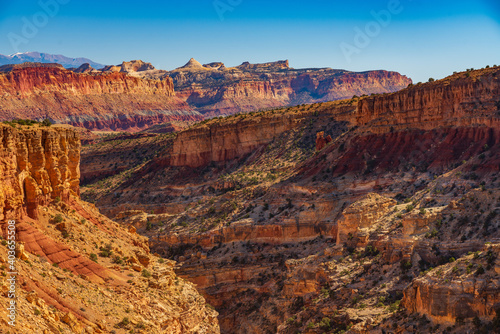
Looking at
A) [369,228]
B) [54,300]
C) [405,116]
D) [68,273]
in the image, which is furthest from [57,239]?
[405,116]

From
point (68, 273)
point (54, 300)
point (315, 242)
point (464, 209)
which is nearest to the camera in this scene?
point (54, 300)

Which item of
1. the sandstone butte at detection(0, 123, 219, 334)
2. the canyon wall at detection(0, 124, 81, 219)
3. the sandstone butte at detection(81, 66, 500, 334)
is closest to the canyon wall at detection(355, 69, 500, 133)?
the sandstone butte at detection(81, 66, 500, 334)

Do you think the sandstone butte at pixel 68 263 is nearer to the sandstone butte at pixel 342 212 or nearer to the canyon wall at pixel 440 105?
the sandstone butte at pixel 342 212

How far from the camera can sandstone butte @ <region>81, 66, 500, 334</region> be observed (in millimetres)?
56406

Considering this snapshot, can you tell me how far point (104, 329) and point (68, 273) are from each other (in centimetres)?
551

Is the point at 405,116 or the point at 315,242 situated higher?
the point at 405,116

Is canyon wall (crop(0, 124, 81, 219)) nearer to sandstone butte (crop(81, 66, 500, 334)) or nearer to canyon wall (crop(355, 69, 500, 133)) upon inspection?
sandstone butte (crop(81, 66, 500, 334))

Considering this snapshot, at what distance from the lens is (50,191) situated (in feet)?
178

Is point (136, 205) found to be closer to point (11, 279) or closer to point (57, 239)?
point (57, 239)

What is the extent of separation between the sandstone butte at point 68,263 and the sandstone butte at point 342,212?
1306 cm

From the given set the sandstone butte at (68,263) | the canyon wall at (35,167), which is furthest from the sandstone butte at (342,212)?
the canyon wall at (35,167)

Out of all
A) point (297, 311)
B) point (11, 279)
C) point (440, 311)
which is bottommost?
point (297, 311)

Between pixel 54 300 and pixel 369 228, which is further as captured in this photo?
pixel 369 228

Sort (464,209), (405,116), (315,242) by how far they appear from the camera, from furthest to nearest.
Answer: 1. (405,116)
2. (315,242)
3. (464,209)
